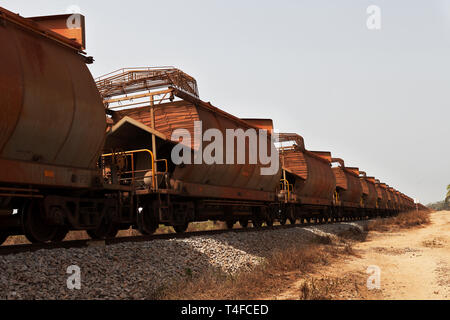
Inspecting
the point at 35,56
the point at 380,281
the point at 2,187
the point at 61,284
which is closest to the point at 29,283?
the point at 61,284

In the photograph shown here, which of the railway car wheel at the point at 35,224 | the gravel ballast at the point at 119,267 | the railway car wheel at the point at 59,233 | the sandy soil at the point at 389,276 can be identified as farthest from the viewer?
the railway car wheel at the point at 59,233

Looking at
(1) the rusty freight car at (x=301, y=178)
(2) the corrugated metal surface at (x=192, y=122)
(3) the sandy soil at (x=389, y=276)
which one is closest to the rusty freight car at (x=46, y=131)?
(2) the corrugated metal surface at (x=192, y=122)

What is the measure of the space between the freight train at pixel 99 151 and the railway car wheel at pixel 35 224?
0.07 ft

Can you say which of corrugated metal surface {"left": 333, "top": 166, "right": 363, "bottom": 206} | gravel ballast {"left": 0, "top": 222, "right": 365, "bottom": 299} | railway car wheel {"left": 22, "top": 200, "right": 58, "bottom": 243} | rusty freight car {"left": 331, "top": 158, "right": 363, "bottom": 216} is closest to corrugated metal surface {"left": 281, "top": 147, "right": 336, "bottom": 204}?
rusty freight car {"left": 331, "top": 158, "right": 363, "bottom": 216}

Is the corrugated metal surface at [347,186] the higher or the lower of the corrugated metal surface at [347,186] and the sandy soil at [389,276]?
the higher

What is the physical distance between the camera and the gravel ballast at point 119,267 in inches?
A: 215

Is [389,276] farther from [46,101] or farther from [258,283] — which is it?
[46,101]

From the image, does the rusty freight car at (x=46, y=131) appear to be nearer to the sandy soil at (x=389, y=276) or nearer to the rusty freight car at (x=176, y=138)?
the rusty freight car at (x=176, y=138)

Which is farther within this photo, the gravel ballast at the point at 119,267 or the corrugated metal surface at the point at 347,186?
the corrugated metal surface at the point at 347,186

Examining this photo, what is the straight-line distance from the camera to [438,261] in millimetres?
10688

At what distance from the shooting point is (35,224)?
779cm

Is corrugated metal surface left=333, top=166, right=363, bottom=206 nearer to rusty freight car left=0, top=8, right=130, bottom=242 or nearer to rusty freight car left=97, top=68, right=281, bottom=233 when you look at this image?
rusty freight car left=97, top=68, right=281, bottom=233

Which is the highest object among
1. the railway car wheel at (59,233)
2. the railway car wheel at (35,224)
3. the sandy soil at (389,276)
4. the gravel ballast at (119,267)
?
the railway car wheel at (35,224)
